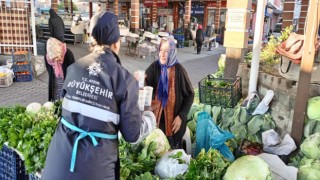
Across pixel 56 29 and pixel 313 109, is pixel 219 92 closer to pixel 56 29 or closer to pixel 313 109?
pixel 313 109

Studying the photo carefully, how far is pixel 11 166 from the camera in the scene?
9.37 feet

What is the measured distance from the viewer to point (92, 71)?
1775 mm

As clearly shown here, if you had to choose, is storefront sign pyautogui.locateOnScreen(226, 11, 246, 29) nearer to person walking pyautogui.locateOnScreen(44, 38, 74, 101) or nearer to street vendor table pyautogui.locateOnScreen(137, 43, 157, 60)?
person walking pyautogui.locateOnScreen(44, 38, 74, 101)

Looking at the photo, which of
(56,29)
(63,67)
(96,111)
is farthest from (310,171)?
(56,29)

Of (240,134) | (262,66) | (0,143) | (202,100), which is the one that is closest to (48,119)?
(0,143)

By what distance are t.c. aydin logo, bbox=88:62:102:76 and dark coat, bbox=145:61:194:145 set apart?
1.39 meters

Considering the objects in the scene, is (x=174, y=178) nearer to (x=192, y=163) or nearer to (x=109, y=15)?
(x=192, y=163)

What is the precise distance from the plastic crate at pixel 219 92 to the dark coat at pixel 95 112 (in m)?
2.04

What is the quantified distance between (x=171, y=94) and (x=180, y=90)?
0.34 ft

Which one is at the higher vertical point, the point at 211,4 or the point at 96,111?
the point at 211,4

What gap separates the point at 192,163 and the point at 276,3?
107ft

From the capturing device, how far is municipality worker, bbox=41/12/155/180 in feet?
5.79

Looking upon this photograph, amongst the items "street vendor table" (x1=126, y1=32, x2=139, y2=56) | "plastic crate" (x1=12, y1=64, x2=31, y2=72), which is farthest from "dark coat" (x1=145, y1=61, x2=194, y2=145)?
"street vendor table" (x1=126, y1=32, x2=139, y2=56)

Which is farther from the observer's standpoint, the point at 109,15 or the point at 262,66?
the point at 262,66
